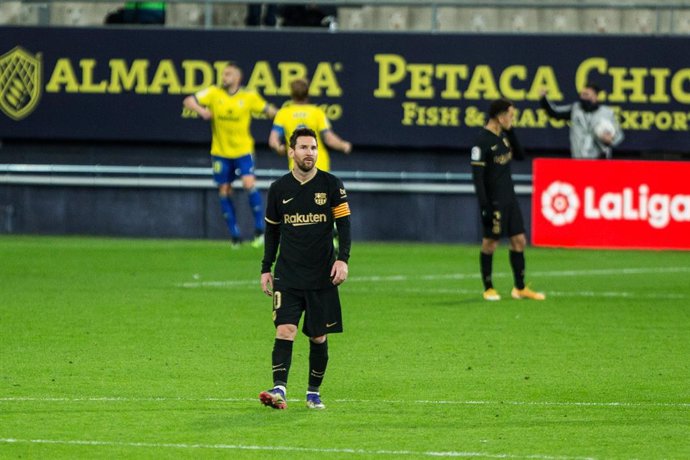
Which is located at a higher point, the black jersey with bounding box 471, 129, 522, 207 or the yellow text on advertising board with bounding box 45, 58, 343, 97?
the yellow text on advertising board with bounding box 45, 58, 343, 97

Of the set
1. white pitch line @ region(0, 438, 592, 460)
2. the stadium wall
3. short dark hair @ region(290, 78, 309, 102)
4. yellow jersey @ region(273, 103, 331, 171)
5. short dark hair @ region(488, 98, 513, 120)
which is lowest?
white pitch line @ region(0, 438, 592, 460)

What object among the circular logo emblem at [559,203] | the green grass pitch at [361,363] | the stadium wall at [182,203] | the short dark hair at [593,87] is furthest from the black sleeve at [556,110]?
the green grass pitch at [361,363]

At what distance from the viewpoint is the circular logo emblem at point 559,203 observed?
73.3ft

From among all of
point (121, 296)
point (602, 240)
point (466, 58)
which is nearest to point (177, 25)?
point (466, 58)

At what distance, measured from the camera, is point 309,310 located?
393 inches

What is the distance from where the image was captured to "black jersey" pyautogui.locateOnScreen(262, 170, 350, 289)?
32.8 feet

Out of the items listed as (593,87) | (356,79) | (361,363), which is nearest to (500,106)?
(361,363)

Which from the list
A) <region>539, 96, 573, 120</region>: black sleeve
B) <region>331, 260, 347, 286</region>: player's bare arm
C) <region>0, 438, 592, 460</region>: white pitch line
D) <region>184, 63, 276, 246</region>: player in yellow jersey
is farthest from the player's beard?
<region>539, 96, 573, 120</region>: black sleeve

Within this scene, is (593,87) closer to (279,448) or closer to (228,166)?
(228,166)

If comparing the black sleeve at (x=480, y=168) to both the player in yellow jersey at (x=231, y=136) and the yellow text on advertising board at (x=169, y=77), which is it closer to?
the player in yellow jersey at (x=231, y=136)

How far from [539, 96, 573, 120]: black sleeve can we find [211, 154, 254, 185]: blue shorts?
4.08 m

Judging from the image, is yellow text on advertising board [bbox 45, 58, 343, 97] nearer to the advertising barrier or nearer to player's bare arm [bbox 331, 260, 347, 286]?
the advertising barrier

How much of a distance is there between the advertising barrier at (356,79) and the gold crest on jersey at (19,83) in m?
0.02

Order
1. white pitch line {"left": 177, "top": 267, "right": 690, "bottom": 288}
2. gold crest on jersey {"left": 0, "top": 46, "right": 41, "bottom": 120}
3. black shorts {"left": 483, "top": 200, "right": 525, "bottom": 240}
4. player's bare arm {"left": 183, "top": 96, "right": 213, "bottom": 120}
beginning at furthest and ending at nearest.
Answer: gold crest on jersey {"left": 0, "top": 46, "right": 41, "bottom": 120}, player's bare arm {"left": 183, "top": 96, "right": 213, "bottom": 120}, white pitch line {"left": 177, "top": 267, "right": 690, "bottom": 288}, black shorts {"left": 483, "top": 200, "right": 525, "bottom": 240}
